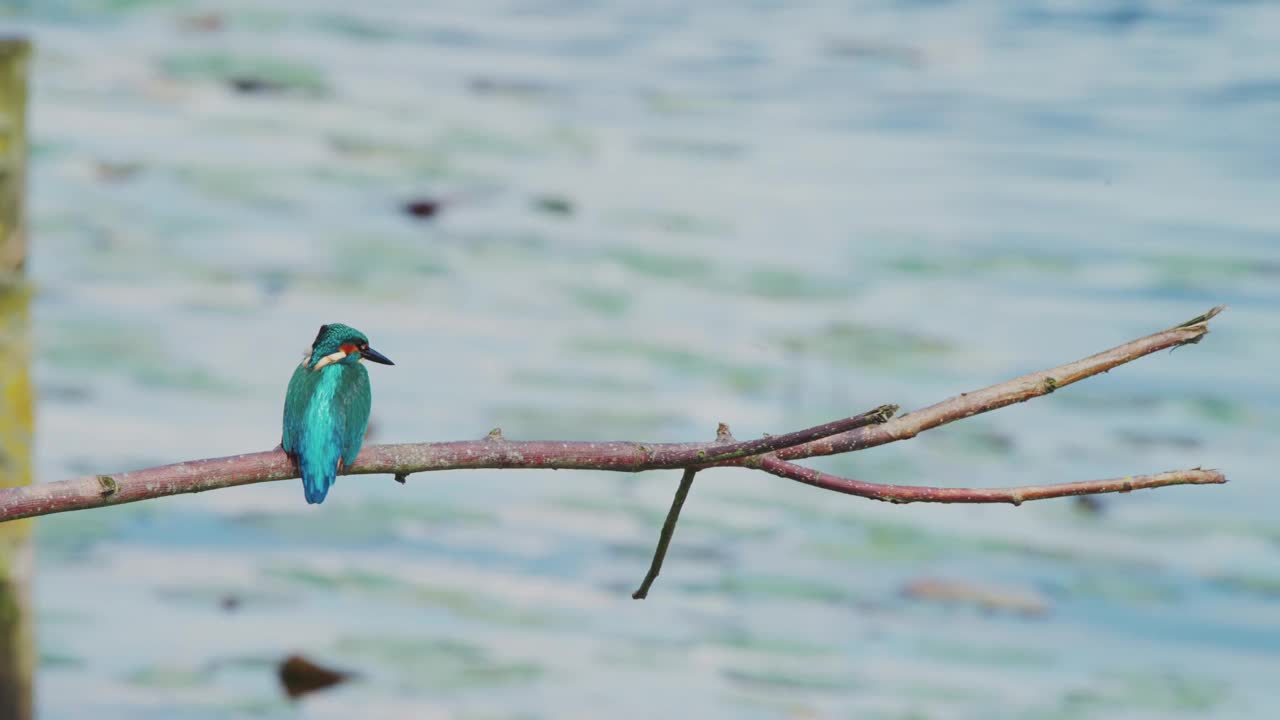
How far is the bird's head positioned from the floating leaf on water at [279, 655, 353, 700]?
3.86m

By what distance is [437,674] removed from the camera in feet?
21.0

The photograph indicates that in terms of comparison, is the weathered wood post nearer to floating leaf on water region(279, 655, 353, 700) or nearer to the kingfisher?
floating leaf on water region(279, 655, 353, 700)

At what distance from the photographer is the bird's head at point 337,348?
2717 mm

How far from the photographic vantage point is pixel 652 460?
6.48 feet

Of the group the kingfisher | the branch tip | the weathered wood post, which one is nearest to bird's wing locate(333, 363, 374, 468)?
the kingfisher

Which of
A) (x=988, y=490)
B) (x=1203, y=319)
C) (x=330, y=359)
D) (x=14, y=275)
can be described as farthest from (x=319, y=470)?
(x=14, y=275)

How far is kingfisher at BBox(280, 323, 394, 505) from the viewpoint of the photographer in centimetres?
229

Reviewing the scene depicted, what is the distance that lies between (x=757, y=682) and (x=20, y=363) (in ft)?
10.2

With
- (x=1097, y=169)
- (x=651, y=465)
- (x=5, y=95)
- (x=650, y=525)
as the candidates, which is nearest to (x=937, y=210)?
(x=1097, y=169)

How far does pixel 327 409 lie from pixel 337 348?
1.19 ft

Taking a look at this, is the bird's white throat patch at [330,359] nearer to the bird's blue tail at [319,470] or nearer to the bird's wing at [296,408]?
the bird's wing at [296,408]

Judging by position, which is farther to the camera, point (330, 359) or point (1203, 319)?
point (330, 359)

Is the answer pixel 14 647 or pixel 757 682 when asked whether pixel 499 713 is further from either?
pixel 14 647

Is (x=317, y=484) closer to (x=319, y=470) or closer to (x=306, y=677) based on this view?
(x=319, y=470)
